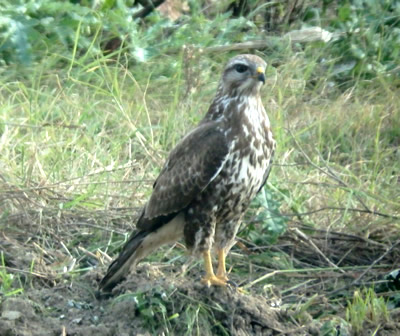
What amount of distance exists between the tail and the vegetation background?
173mm

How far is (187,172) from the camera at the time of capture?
4.93m

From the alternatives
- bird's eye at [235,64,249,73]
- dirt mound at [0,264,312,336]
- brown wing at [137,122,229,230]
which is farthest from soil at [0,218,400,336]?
bird's eye at [235,64,249,73]

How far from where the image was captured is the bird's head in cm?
504

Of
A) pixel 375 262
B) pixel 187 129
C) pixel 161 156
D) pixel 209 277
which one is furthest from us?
pixel 187 129

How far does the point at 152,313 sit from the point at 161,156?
2.07 meters

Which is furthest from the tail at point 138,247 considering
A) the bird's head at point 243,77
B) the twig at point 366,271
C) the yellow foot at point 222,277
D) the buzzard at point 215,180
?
the twig at point 366,271

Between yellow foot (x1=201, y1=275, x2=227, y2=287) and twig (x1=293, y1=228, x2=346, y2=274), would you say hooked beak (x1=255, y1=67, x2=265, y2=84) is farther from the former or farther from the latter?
twig (x1=293, y1=228, x2=346, y2=274)

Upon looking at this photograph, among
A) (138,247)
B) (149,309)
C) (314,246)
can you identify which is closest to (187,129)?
(314,246)

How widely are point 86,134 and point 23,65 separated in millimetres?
1238

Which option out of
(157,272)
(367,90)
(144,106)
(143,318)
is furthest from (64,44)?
(143,318)

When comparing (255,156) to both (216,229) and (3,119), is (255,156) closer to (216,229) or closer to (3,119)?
(216,229)

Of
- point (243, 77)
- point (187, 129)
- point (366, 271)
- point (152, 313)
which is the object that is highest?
point (243, 77)

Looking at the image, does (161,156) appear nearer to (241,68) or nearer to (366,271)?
(241,68)

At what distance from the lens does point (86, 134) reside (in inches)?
266
